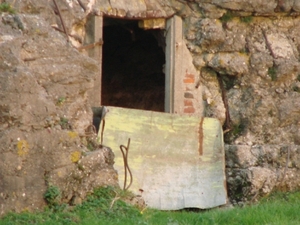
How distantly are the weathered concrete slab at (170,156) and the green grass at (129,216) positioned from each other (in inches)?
33.3

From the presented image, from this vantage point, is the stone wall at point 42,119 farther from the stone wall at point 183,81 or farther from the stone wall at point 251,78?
the stone wall at point 251,78

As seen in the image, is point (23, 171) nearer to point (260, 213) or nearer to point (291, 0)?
point (260, 213)

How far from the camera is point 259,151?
10.2 metres

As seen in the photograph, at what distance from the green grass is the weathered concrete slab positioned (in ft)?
2.77

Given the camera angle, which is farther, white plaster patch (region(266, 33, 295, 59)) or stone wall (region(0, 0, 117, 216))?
white plaster patch (region(266, 33, 295, 59))

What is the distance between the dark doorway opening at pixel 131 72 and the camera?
1289cm

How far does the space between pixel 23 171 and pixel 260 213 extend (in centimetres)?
225

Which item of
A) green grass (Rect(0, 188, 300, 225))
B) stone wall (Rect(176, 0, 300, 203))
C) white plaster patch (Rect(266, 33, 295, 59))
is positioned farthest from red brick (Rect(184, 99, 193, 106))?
green grass (Rect(0, 188, 300, 225))

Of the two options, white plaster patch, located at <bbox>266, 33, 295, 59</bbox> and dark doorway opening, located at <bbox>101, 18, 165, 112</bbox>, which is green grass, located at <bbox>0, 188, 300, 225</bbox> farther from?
dark doorway opening, located at <bbox>101, 18, 165, 112</bbox>

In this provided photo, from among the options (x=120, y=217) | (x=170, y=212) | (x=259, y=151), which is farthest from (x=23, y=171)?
(x=259, y=151)

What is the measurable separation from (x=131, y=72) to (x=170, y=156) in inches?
152

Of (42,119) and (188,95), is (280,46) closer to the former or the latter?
(188,95)

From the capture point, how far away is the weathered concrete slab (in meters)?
9.34

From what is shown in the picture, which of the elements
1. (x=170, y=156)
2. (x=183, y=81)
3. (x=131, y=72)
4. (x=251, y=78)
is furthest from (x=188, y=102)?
(x=131, y=72)
